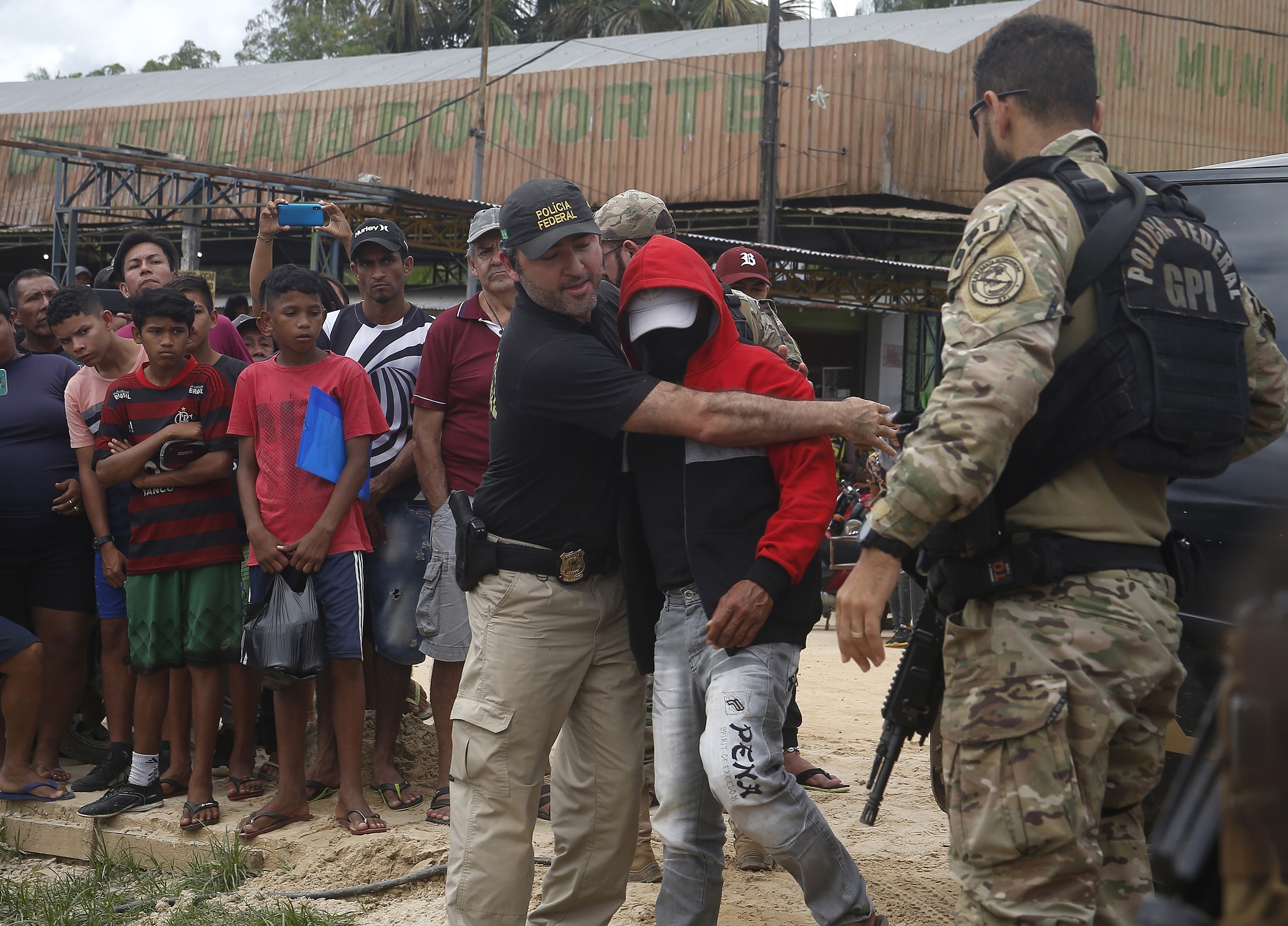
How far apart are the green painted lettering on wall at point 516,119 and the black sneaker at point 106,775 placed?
16946mm

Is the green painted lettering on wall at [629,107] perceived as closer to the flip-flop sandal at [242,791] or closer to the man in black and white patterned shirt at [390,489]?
the man in black and white patterned shirt at [390,489]

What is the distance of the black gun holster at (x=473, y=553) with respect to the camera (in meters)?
3.31

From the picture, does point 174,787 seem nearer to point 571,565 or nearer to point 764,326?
point 571,565

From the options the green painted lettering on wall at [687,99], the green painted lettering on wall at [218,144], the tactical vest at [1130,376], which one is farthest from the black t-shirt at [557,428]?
the green painted lettering on wall at [218,144]

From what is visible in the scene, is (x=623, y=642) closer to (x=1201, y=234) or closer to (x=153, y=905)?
(x=1201, y=234)

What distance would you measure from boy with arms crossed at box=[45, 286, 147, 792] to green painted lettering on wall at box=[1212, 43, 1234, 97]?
69.7 feet

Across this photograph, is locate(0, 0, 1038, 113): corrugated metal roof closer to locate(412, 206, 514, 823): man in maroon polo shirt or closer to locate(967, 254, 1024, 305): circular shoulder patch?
locate(412, 206, 514, 823): man in maroon polo shirt

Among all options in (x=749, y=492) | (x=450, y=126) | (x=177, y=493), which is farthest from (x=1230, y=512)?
(x=450, y=126)

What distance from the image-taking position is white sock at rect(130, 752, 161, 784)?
16.2 feet

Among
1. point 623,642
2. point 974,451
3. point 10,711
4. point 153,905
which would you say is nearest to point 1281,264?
point 974,451

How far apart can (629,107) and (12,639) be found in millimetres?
16677

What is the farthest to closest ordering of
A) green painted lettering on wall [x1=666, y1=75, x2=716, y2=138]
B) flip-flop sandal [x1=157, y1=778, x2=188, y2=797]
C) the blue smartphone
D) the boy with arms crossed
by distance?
green painted lettering on wall [x1=666, y1=75, x2=716, y2=138], the blue smartphone, the boy with arms crossed, flip-flop sandal [x1=157, y1=778, x2=188, y2=797]

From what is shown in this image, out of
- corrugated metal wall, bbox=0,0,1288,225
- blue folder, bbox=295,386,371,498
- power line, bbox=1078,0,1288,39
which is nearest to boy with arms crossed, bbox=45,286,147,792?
blue folder, bbox=295,386,371,498

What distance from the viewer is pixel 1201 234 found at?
2.49 metres
